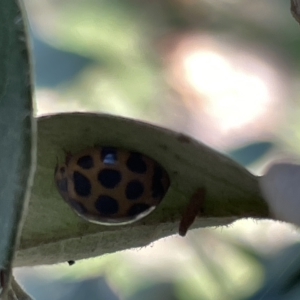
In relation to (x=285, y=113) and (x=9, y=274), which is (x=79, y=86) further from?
(x=9, y=274)

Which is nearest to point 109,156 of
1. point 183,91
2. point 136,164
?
point 136,164

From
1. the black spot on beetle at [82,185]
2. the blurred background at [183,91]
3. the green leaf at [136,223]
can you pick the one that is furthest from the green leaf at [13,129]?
the blurred background at [183,91]

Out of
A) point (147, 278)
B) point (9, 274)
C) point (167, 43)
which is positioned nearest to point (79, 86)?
point (167, 43)

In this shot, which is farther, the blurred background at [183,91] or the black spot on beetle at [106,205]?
the blurred background at [183,91]

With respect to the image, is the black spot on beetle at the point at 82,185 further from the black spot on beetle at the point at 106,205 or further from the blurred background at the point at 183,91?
the blurred background at the point at 183,91

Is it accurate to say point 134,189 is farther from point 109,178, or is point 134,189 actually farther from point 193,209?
point 193,209

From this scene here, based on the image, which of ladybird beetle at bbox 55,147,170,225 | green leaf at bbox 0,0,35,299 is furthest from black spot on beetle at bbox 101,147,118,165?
green leaf at bbox 0,0,35,299
